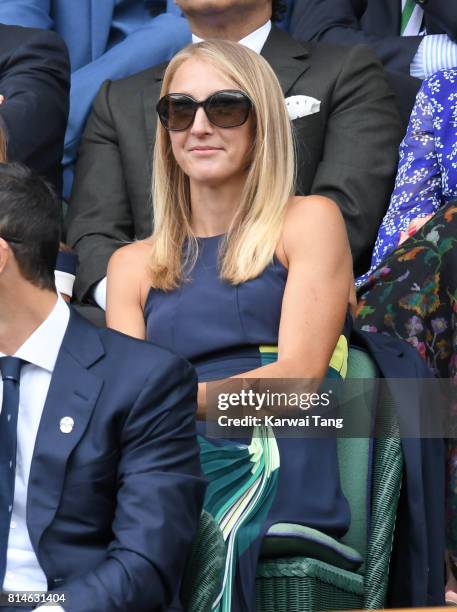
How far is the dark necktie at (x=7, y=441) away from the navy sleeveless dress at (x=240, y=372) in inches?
20.8

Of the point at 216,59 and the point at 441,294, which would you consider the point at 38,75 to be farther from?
the point at 441,294

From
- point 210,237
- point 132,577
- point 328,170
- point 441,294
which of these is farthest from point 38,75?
point 132,577

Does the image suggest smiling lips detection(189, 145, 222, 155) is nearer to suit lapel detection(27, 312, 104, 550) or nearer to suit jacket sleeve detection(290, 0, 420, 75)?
suit lapel detection(27, 312, 104, 550)

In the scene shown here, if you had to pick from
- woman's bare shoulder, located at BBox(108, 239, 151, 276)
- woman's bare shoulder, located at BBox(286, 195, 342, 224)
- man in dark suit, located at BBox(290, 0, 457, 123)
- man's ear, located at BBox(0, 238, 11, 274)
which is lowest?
man's ear, located at BBox(0, 238, 11, 274)

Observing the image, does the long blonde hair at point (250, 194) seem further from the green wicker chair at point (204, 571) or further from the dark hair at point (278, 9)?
the dark hair at point (278, 9)

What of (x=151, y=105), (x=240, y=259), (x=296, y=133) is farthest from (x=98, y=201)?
(x=240, y=259)

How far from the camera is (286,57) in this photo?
4.73 m

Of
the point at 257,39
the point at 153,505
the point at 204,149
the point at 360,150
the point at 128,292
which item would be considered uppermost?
the point at 257,39

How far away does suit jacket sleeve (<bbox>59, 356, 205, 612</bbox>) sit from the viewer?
2.34 metres

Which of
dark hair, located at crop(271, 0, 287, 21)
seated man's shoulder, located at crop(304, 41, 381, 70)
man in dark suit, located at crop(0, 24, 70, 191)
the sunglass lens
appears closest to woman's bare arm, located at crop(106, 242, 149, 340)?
the sunglass lens

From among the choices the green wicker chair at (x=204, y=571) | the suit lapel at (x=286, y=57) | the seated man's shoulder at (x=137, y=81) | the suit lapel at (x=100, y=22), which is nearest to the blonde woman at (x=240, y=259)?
the green wicker chair at (x=204, y=571)

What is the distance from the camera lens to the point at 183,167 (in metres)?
3.64

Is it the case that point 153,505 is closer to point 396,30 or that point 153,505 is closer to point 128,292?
point 128,292

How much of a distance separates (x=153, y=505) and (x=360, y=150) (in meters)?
2.40
